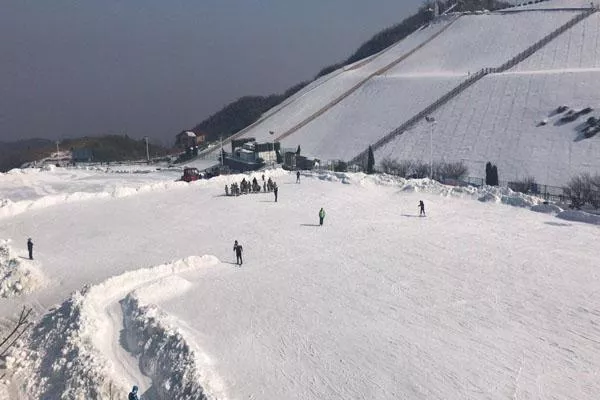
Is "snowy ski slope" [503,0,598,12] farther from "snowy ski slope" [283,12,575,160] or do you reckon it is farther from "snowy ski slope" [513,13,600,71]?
"snowy ski slope" [513,13,600,71]

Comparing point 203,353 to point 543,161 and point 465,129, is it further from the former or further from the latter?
point 465,129

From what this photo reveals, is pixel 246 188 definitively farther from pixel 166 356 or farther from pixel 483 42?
pixel 483 42

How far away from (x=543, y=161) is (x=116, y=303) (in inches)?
1228

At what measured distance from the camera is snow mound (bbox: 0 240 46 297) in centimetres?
1623

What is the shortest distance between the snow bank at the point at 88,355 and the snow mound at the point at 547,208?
17.2 metres

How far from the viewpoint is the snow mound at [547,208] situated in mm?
23359

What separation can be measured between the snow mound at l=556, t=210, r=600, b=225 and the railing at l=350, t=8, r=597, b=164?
2408 cm

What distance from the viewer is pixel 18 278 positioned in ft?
54.3

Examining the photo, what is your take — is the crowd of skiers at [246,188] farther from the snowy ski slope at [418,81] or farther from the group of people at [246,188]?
the snowy ski slope at [418,81]

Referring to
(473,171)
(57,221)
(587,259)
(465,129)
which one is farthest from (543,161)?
(57,221)

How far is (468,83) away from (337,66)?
47.2 m

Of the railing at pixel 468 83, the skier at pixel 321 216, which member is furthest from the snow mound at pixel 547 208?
the railing at pixel 468 83

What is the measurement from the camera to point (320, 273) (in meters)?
16.7

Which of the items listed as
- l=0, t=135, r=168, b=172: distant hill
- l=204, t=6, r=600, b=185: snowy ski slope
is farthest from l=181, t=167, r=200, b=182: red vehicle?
l=0, t=135, r=168, b=172: distant hill
